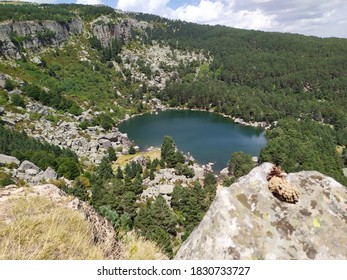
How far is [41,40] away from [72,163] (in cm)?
10755

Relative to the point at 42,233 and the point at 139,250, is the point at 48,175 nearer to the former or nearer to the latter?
the point at 139,250

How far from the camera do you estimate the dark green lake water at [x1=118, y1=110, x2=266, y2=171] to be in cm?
9225

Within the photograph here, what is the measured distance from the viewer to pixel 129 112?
449ft

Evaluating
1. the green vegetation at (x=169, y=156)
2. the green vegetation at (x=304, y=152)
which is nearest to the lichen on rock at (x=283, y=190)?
the green vegetation at (x=304, y=152)

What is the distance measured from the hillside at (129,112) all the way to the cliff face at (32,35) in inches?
20.6

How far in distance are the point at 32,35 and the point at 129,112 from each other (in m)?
58.2

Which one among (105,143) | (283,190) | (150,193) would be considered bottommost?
(105,143)

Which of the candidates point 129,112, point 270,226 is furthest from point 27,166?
point 129,112

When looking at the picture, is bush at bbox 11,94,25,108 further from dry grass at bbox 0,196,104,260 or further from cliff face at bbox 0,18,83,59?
dry grass at bbox 0,196,104,260

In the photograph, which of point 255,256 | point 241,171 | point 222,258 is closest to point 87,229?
point 222,258

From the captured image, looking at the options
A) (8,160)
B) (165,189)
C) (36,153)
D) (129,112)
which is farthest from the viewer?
(129,112)

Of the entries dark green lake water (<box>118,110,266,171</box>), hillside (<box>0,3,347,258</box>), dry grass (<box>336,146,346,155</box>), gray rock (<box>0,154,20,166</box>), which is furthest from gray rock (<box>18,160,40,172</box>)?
dry grass (<box>336,146,346,155</box>)

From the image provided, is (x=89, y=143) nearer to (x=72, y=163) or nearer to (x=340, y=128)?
(x=72, y=163)

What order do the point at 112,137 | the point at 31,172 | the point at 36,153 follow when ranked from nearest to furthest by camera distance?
the point at 31,172, the point at 36,153, the point at 112,137
